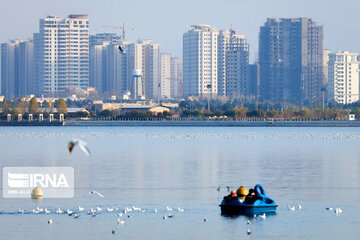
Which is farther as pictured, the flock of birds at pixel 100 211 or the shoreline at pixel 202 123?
the shoreline at pixel 202 123

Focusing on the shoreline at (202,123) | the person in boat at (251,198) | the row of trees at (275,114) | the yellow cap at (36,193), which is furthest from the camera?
the row of trees at (275,114)

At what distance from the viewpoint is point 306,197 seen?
31.3 m

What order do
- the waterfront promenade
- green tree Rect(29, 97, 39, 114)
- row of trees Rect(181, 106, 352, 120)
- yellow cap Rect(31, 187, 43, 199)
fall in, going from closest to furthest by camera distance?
yellow cap Rect(31, 187, 43, 199) < the waterfront promenade < row of trees Rect(181, 106, 352, 120) < green tree Rect(29, 97, 39, 114)

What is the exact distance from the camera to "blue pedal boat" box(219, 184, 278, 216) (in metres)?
26.5

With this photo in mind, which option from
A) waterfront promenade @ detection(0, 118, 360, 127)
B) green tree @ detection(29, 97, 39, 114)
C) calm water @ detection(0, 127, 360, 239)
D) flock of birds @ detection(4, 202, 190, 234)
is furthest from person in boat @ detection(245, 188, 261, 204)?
green tree @ detection(29, 97, 39, 114)

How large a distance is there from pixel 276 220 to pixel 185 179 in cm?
1342

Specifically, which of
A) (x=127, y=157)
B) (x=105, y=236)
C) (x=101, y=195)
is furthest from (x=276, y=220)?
(x=127, y=157)

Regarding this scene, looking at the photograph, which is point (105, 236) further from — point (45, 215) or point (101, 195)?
point (101, 195)

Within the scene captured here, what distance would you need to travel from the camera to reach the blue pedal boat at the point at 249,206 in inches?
1041

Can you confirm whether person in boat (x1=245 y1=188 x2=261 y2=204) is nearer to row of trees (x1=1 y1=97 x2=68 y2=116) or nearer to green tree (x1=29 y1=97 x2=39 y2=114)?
row of trees (x1=1 y1=97 x2=68 y2=116)

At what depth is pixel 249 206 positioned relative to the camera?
26.4m

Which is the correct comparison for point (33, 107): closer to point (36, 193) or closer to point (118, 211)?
point (36, 193)

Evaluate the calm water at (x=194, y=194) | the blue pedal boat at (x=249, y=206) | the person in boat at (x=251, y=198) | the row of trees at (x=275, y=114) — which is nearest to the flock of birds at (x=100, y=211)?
the calm water at (x=194, y=194)

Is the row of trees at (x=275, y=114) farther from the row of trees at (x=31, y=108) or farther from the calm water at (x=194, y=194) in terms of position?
the calm water at (x=194, y=194)
